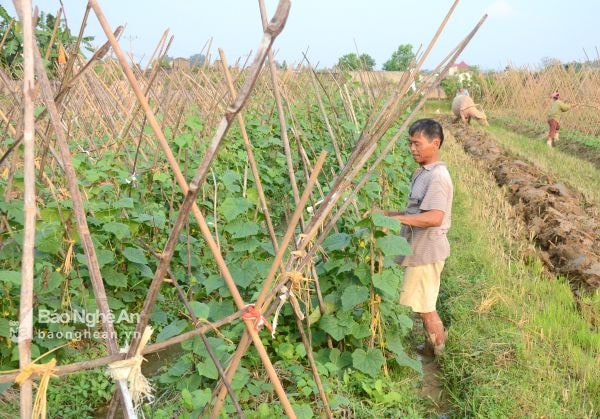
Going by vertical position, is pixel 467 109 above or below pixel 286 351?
above

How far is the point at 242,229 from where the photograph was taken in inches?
104

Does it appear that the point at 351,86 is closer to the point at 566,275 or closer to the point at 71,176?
the point at 566,275

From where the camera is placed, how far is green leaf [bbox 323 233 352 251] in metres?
2.75

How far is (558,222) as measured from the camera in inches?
203

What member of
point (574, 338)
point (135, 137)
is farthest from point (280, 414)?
point (135, 137)

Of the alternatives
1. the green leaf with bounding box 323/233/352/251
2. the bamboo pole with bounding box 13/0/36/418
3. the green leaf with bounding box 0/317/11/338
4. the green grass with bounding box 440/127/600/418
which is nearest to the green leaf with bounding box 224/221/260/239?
the green leaf with bounding box 323/233/352/251

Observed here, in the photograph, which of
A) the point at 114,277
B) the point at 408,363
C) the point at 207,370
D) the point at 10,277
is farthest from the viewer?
the point at 114,277

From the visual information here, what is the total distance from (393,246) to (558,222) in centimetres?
327

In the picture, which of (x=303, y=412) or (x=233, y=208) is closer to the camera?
(x=303, y=412)

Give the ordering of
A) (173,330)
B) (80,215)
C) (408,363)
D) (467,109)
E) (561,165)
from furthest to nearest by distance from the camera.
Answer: (467,109), (561,165), (408,363), (173,330), (80,215)

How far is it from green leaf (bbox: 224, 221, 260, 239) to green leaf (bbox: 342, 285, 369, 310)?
0.57 metres

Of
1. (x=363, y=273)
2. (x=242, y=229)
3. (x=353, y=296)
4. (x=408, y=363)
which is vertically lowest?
(x=408, y=363)

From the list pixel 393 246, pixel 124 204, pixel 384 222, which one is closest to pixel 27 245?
pixel 384 222

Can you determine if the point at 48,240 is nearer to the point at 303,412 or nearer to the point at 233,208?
the point at 233,208
